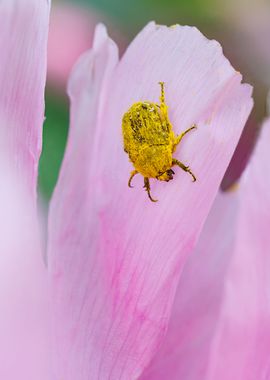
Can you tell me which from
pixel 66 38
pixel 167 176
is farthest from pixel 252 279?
pixel 66 38

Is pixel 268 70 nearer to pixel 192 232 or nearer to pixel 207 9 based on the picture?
pixel 207 9

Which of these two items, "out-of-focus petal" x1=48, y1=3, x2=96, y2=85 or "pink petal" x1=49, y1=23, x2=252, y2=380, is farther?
"out-of-focus petal" x1=48, y1=3, x2=96, y2=85

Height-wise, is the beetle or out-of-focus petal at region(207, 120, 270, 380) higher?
the beetle

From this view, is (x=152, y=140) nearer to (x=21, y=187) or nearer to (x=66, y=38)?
(x=21, y=187)

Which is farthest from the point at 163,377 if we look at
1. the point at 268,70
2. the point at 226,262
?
the point at 268,70

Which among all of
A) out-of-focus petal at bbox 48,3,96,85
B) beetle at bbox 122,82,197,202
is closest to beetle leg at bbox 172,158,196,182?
beetle at bbox 122,82,197,202

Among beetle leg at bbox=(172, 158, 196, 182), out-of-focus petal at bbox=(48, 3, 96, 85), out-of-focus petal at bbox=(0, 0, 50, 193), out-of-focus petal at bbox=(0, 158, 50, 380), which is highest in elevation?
out-of-focus petal at bbox=(48, 3, 96, 85)

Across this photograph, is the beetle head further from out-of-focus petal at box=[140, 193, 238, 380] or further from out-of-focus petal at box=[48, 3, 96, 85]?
out-of-focus petal at box=[48, 3, 96, 85]
